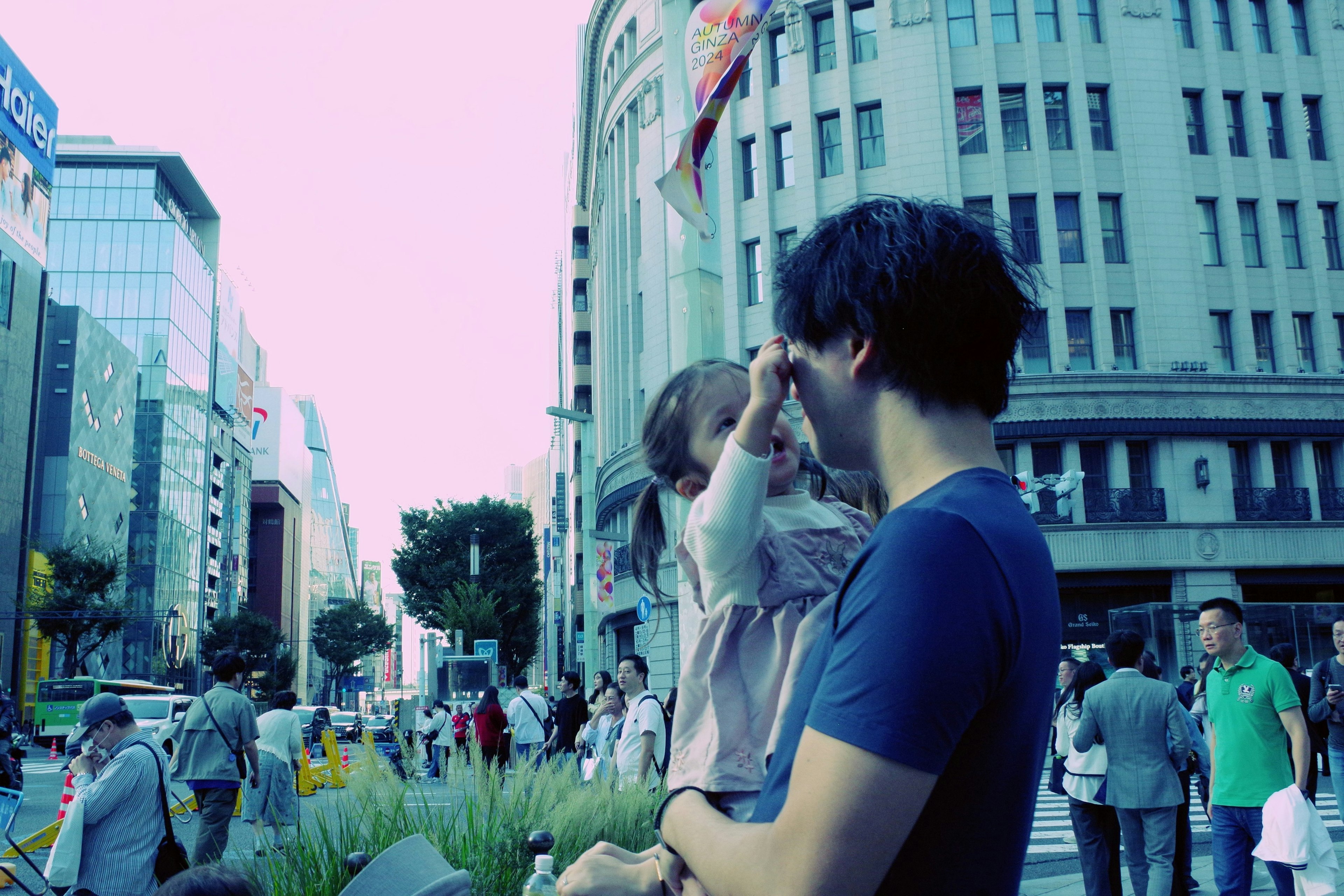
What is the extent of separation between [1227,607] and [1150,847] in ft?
5.55

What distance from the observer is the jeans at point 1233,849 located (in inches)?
265

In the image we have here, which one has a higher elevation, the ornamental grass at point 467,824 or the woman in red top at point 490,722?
the ornamental grass at point 467,824

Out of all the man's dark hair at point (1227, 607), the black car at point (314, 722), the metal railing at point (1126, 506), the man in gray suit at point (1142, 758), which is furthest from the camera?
the black car at point (314, 722)

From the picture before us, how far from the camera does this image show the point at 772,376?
5.26 ft

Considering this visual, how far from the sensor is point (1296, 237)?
3106cm

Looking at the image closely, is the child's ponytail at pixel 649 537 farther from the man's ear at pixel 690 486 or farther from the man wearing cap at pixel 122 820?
the man wearing cap at pixel 122 820

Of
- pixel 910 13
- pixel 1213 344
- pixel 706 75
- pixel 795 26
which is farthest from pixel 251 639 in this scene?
pixel 706 75

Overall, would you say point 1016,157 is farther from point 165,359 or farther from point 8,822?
point 165,359

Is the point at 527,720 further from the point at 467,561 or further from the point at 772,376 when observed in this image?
the point at 467,561

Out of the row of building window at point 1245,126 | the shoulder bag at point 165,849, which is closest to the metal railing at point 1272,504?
the row of building window at point 1245,126

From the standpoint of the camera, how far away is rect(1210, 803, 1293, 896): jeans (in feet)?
22.1

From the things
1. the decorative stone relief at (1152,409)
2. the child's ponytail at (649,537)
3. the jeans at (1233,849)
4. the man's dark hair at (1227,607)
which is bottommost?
the jeans at (1233,849)

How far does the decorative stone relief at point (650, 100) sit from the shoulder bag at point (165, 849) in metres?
31.4

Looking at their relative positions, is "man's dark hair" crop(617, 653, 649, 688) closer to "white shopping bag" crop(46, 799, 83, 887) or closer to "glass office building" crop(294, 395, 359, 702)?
"white shopping bag" crop(46, 799, 83, 887)
